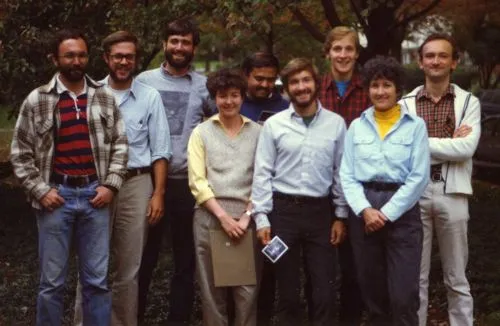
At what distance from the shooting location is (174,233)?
609cm

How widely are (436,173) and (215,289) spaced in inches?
65.7

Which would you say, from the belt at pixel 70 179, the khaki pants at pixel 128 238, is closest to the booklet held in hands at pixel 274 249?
the khaki pants at pixel 128 238

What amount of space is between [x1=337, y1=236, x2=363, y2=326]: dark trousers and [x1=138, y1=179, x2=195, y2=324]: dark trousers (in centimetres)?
112

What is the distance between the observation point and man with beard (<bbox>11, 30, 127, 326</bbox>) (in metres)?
5.20

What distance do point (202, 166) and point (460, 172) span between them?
171 cm

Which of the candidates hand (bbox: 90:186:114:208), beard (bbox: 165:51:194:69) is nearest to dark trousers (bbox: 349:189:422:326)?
hand (bbox: 90:186:114:208)

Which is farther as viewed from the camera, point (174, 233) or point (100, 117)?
point (174, 233)

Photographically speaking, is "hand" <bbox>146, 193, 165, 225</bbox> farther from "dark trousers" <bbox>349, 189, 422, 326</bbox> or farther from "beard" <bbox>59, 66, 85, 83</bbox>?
"dark trousers" <bbox>349, 189, 422, 326</bbox>

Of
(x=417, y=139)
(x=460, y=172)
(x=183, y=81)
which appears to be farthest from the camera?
(x=183, y=81)

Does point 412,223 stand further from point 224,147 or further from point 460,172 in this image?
point 224,147

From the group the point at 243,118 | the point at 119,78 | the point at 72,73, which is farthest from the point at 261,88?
the point at 72,73

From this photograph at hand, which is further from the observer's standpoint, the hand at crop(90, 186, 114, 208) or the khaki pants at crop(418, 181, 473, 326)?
the khaki pants at crop(418, 181, 473, 326)

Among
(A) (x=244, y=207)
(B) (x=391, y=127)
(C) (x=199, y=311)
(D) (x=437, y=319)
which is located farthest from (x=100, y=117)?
(D) (x=437, y=319)

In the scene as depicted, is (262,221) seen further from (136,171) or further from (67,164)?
(67,164)
